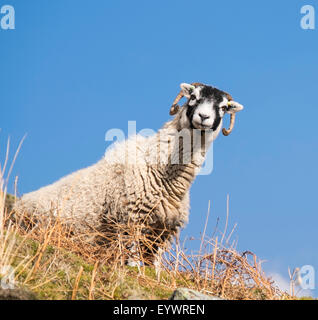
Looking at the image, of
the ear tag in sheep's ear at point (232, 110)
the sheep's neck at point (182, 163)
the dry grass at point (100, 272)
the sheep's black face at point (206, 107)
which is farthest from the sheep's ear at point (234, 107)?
the dry grass at point (100, 272)

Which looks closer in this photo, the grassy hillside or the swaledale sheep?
the grassy hillside

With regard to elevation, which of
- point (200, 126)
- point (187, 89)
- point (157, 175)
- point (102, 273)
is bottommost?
point (102, 273)

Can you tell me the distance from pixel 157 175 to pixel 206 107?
1.56 m

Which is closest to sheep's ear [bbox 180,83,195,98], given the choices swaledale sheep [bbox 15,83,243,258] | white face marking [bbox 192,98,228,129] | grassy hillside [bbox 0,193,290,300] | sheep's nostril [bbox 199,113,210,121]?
swaledale sheep [bbox 15,83,243,258]

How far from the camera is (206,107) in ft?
30.4

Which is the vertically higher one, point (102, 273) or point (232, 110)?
point (232, 110)

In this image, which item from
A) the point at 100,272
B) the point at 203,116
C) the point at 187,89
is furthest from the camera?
the point at 187,89

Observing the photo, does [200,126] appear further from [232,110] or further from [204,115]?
[232,110]

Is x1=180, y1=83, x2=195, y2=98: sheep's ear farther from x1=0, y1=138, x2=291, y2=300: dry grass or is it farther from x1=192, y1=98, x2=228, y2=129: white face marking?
x1=0, y1=138, x2=291, y2=300: dry grass

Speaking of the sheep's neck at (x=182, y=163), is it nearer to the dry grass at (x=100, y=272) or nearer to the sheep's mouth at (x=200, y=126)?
the sheep's mouth at (x=200, y=126)

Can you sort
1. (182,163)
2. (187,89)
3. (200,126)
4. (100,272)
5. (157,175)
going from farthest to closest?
1. (187,89)
2. (182,163)
3. (157,175)
4. (200,126)
5. (100,272)

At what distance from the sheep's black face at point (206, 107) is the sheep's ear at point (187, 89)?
2.9 inches

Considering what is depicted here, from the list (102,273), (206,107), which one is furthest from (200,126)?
(102,273)

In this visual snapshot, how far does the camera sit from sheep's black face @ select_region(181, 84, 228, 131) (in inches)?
360
